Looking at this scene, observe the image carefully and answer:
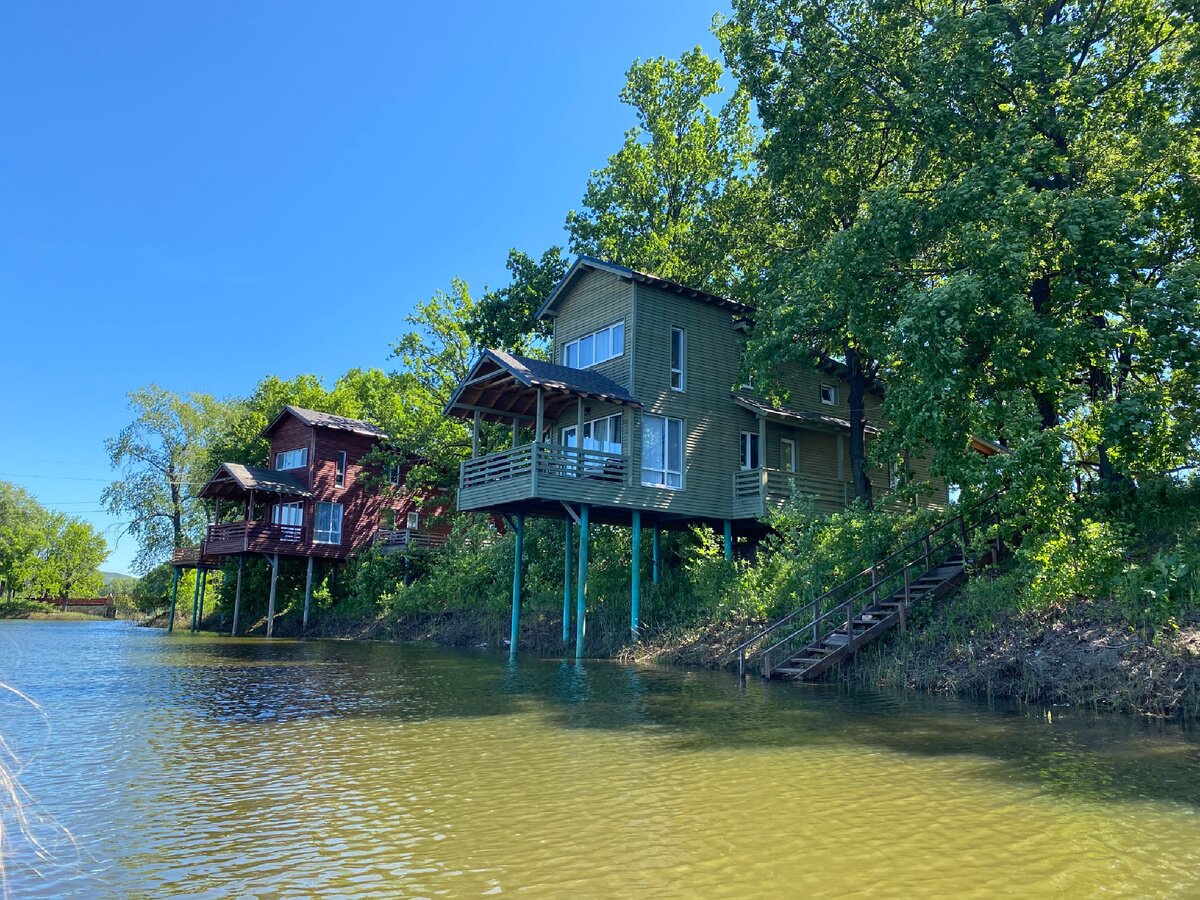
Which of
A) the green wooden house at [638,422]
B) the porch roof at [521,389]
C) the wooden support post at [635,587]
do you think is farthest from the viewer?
the wooden support post at [635,587]

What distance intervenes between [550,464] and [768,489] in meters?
7.69

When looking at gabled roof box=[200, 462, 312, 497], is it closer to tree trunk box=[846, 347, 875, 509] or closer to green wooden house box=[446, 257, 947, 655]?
green wooden house box=[446, 257, 947, 655]

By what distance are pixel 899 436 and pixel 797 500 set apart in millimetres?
3706

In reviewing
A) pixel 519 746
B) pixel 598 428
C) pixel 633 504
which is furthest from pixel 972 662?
pixel 598 428

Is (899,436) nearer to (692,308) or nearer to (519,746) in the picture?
(692,308)

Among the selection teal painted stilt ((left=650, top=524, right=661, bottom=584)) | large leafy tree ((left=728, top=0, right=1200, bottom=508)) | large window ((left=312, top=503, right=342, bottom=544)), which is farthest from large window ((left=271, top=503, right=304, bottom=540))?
large leafy tree ((left=728, top=0, right=1200, bottom=508))

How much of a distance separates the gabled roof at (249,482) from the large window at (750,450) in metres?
24.9

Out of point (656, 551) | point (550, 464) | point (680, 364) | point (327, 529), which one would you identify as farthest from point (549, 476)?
point (327, 529)

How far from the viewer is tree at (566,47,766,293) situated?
37312 millimetres

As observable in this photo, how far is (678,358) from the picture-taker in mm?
28500

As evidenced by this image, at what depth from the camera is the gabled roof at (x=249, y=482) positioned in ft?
139

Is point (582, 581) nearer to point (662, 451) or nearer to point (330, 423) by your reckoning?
point (662, 451)

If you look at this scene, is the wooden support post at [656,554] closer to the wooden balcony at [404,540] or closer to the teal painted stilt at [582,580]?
the teal painted stilt at [582,580]

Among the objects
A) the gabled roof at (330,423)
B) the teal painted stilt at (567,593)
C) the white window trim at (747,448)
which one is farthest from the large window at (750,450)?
the gabled roof at (330,423)
